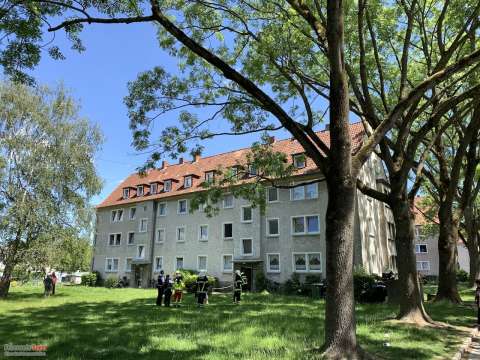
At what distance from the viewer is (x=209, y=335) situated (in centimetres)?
1051

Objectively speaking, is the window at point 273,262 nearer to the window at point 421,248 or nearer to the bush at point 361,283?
the bush at point 361,283

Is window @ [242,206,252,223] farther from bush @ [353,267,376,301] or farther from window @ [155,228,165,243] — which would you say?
bush @ [353,267,376,301]

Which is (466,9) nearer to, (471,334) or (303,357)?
(471,334)

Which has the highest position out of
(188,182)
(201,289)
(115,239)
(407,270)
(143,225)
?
(188,182)

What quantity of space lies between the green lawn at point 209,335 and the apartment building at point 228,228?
33.1 ft

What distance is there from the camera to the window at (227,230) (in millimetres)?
35031

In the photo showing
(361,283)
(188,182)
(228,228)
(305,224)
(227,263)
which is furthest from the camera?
(188,182)

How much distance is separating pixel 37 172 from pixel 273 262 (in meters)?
18.2

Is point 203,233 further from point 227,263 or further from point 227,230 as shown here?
point 227,263

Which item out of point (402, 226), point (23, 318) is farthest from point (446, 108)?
point (23, 318)

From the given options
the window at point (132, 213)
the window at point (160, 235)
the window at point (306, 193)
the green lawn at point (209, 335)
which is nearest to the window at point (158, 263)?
the window at point (160, 235)

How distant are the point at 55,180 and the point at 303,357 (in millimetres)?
23380

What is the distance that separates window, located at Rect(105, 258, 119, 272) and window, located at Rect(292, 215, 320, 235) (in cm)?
2264

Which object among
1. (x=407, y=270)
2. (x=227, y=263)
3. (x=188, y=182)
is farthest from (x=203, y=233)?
(x=407, y=270)
